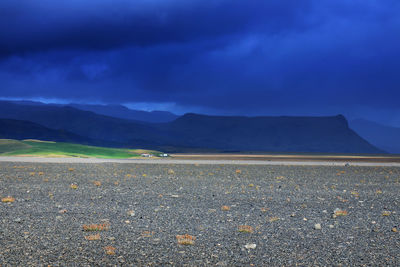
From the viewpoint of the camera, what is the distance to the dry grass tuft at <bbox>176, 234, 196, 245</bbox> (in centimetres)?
1028

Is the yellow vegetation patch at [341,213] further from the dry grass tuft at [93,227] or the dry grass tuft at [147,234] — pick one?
the dry grass tuft at [93,227]

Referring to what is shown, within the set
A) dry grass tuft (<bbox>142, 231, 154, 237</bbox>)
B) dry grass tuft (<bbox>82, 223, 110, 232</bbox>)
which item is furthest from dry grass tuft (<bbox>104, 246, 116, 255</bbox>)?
dry grass tuft (<bbox>82, 223, 110, 232</bbox>)

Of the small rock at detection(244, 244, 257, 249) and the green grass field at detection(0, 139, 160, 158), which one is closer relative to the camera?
the small rock at detection(244, 244, 257, 249)

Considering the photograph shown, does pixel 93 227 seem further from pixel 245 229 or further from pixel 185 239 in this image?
pixel 245 229

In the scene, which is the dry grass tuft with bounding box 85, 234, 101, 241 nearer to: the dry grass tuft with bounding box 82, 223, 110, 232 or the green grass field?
the dry grass tuft with bounding box 82, 223, 110, 232

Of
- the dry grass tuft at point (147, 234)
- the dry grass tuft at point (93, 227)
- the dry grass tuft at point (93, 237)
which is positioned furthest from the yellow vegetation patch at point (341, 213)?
the dry grass tuft at point (93, 237)

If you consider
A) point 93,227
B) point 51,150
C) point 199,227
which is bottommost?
point 199,227

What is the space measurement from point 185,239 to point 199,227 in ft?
6.66

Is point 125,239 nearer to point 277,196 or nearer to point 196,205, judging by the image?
point 196,205

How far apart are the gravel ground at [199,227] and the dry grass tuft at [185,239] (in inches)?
6.4

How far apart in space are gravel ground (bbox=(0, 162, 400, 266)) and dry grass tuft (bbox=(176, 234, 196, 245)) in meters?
0.16

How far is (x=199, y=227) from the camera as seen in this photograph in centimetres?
1245

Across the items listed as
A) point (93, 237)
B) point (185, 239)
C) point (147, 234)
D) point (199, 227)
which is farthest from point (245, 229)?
point (93, 237)

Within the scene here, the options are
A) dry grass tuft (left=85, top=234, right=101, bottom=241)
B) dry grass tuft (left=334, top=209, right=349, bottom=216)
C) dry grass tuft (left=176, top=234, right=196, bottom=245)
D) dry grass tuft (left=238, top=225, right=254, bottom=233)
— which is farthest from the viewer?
dry grass tuft (left=334, top=209, right=349, bottom=216)
